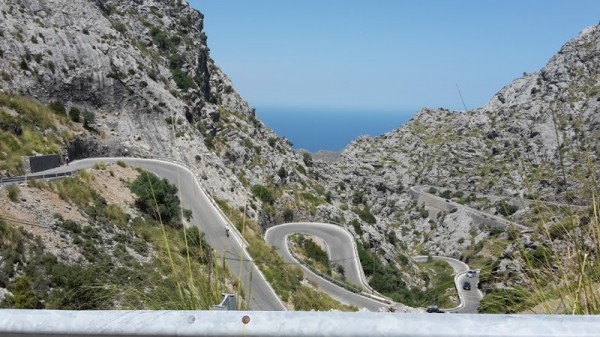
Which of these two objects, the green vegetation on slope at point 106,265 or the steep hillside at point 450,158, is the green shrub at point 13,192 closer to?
the green vegetation on slope at point 106,265

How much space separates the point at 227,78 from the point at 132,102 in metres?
41.4

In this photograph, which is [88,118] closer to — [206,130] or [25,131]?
[25,131]

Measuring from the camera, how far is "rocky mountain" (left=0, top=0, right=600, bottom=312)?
4069 cm

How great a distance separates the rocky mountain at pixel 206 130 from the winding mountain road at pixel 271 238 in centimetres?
235

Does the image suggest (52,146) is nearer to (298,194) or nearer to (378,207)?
(298,194)

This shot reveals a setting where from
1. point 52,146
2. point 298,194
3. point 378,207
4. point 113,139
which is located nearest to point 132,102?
point 113,139

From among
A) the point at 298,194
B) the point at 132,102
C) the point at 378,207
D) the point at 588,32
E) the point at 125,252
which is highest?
the point at 588,32

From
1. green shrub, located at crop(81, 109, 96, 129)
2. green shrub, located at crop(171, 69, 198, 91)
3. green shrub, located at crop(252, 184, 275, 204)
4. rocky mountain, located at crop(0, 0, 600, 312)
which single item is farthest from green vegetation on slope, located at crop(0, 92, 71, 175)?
green shrub, located at crop(171, 69, 198, 91)

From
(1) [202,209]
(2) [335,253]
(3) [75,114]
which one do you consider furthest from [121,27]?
(2) [335,253]

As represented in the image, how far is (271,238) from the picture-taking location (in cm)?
4372

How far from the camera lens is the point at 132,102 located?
47188 mm

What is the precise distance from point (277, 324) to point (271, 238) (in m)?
41.9

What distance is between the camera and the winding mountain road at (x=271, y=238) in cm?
2583

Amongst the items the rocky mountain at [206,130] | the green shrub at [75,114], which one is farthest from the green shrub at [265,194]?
the green shrub at [75,114]
